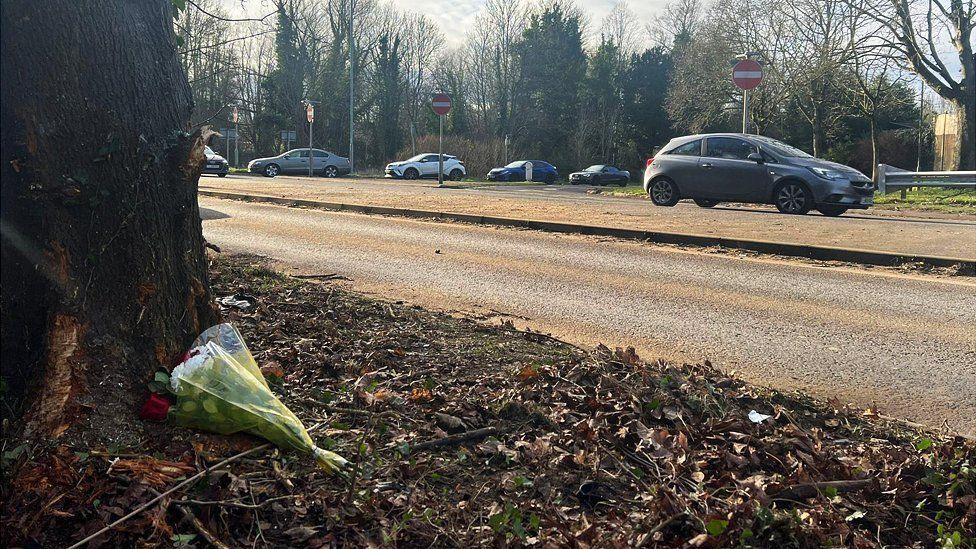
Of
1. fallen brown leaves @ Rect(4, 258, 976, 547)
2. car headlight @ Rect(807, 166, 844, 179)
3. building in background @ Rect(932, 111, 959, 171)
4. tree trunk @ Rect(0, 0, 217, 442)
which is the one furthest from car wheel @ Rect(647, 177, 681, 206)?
building in background @ Rect(932, 111, 959, 171)

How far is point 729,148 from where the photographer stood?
52.7 ft

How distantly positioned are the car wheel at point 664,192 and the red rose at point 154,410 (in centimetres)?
1495

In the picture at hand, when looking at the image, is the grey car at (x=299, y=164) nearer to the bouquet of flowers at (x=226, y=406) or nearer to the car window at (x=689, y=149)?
the car window at (x=689, y=149)

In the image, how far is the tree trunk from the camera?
2816 mm

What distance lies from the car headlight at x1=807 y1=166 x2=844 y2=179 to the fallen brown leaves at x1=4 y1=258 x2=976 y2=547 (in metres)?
11.7

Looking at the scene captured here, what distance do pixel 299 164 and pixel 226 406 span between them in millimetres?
41949

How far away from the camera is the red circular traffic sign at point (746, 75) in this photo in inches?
691

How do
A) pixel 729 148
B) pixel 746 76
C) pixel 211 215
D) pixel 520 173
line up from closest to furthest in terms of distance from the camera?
1. pixel 211 215
2. pixel 729 148
3. pixel 746 76
4. pixel 520 173

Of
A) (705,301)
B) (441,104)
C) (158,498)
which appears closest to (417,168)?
(441,104)

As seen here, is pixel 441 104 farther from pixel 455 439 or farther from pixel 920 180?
pixel 455 439

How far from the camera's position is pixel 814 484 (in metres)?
2.98

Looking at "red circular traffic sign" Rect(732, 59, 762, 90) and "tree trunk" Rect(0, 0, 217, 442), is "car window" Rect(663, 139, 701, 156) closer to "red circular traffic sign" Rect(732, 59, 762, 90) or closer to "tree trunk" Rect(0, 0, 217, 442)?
"red circular traffic sign" Rect(732, 59, 762, 90)

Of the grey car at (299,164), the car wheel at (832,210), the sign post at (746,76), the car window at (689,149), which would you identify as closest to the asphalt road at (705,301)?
the car wheel at (832,210)

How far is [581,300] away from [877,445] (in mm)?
3624
